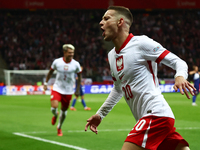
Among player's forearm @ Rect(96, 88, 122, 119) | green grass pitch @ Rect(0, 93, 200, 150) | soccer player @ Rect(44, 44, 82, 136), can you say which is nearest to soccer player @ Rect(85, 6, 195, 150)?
player's forearm @ Rect(96, 88, 122, 119)

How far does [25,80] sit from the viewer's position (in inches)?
1170

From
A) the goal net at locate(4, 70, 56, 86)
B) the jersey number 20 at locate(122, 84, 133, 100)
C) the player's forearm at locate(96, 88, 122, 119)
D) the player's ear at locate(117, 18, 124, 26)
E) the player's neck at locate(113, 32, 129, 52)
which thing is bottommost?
the goal net at locate(4, 70, 56, 86)

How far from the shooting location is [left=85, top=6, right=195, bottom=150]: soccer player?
11.8ft

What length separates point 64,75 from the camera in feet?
32.4

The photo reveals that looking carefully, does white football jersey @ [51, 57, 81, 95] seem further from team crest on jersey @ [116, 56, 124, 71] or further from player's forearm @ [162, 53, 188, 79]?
player's forearm @ [162, 53, 188, 79]

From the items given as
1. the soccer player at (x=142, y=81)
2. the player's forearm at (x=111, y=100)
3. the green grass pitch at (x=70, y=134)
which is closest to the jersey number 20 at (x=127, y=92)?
the soccer player at (x=142, y=81)

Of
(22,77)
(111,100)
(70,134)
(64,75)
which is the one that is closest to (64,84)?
(64,75)

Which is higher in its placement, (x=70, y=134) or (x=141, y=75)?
(x=141, y=75)

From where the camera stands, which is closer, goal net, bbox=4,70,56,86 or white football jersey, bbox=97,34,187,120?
white football jersey, bbox=97,34,187,120

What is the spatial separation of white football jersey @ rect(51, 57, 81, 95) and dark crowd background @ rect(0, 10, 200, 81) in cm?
2433

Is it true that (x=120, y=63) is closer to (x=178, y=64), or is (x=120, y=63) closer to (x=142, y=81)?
(x=142, y=81)

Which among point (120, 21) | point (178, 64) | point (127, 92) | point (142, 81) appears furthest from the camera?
point (120, 21)

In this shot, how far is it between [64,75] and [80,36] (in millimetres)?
31206

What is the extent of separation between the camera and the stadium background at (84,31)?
114 ft
